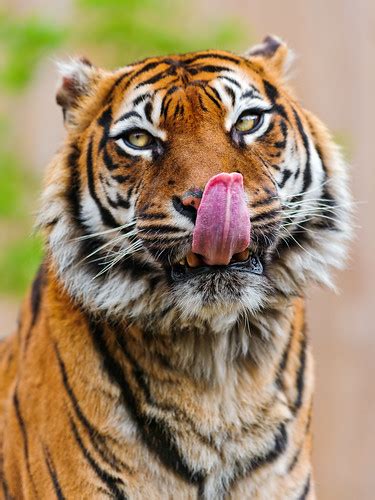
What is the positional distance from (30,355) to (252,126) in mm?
1076

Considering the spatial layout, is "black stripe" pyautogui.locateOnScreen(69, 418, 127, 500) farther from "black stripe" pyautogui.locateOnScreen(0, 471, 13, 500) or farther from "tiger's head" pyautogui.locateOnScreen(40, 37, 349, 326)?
"black stripe" pyautogui.locateOnScreen(0, 471, 13, 500)

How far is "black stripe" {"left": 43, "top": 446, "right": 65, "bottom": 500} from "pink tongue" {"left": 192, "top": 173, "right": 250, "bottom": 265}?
895 mm

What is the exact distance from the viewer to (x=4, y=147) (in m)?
6.31

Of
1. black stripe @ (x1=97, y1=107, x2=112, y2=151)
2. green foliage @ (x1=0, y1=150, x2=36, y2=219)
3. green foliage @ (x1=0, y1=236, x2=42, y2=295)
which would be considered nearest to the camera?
black stripe @ (x1=97, y1=107, x2=112, y2=151)

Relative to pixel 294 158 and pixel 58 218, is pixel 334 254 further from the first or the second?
pixel 58 218

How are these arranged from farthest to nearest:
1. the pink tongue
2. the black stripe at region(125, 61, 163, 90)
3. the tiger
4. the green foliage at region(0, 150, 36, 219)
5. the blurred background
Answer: the blurred background → the green foliage at region(0, 150, 36, 219) → the black stripe at region(125, 61, 163, 90) → the tiger → the pink tongue

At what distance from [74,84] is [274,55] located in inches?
27.6

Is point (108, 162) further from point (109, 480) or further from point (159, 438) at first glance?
point (109, 480)

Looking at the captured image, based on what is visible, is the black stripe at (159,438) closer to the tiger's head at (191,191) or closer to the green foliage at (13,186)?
the tiger's head at (191,191)

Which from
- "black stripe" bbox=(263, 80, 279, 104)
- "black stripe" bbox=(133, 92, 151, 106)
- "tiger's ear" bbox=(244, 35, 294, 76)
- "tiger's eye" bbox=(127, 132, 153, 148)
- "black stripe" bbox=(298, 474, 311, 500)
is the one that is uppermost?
"tiger's ear" bbox=(244, 35, 294, 76)

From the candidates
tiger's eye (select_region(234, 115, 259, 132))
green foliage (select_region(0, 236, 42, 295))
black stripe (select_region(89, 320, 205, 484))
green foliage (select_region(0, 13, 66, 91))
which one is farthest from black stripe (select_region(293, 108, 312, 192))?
green foliage (select_region(0, 13, 66, 91))

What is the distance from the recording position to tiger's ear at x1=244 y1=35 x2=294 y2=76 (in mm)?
3393

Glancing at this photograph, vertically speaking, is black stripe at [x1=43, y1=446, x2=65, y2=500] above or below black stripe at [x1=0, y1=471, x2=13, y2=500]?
above

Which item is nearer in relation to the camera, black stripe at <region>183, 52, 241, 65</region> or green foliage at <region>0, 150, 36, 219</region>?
black stripe at <region>183, 52, 241, 65</region>
